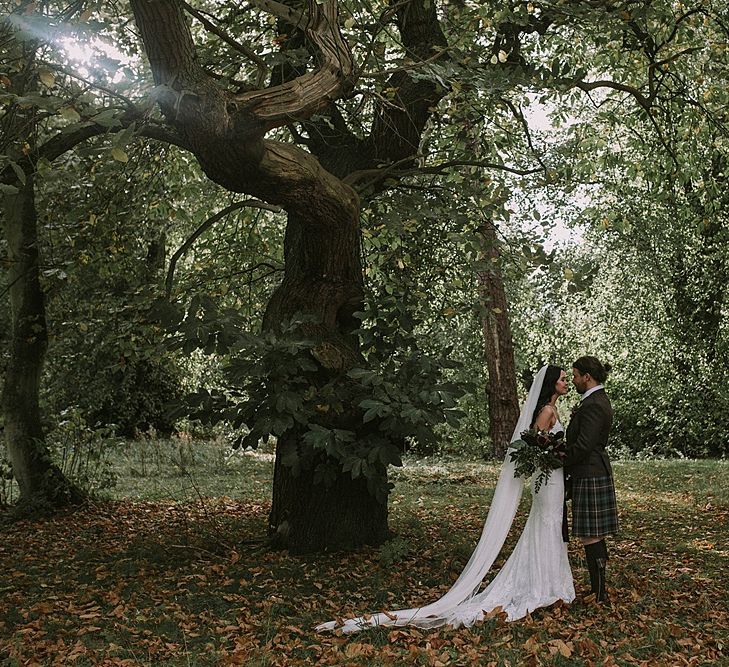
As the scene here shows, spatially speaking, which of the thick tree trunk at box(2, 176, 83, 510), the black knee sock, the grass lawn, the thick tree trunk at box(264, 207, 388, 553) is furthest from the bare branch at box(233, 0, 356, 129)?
the thick tree trunk at box(2, 176, 83, 510)

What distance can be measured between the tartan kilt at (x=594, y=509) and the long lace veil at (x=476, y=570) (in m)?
0.49

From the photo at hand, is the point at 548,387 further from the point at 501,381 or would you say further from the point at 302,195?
the point at 501,381

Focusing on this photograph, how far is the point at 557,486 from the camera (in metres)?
6.77

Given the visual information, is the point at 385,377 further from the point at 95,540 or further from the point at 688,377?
the point at 688,377

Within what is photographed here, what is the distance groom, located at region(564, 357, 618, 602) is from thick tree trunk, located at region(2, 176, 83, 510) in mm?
6895

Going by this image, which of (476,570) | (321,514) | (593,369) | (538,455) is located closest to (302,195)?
(593,369)

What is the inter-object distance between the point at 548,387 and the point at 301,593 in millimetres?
2689

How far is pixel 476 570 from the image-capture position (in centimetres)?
664

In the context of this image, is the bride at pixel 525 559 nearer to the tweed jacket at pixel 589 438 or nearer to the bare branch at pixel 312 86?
the tweed jacket at pixel 589 438

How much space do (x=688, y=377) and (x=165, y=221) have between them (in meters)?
13.3

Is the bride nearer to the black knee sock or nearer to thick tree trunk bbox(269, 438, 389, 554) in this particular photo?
the black knee sock

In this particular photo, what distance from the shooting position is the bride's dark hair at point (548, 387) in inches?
269

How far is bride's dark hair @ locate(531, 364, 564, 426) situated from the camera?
6824mm

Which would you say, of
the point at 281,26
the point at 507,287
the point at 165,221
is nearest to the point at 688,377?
the point at 507,287
